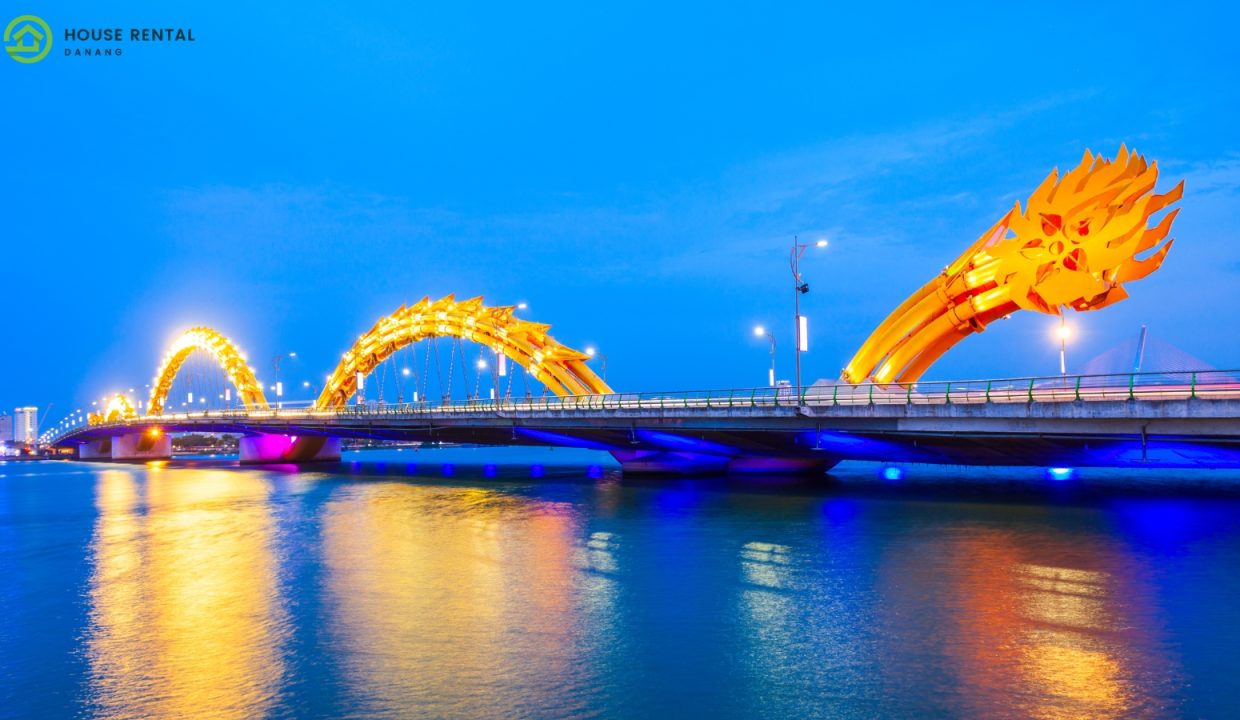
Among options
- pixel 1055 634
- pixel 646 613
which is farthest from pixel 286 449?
pixel 1055 634

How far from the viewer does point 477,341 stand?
265 feet

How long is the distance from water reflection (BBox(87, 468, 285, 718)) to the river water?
9 centimetres

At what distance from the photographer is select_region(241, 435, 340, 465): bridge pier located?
98875 millimetres

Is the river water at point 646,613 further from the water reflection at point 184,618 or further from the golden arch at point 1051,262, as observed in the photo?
the golden arch at point 1051,262

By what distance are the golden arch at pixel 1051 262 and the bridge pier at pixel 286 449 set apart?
7076cm

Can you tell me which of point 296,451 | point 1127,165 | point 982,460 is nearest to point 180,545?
point 982,460

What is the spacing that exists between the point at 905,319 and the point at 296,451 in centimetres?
7460

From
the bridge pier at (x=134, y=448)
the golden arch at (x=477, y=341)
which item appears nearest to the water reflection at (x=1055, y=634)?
the golden arch at (x=477, y=341)

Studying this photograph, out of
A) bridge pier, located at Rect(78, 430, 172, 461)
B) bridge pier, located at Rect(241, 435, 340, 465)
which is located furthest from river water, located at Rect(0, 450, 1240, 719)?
bridge pier, located at Rect(78, 430, 172, 461)

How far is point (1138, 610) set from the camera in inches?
752

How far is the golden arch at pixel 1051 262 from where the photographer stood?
3953cm

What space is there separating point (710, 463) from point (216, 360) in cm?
9305

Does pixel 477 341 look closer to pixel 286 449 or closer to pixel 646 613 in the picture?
pixel 286 449

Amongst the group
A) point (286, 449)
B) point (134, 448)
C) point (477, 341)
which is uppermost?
point (477, 341)
